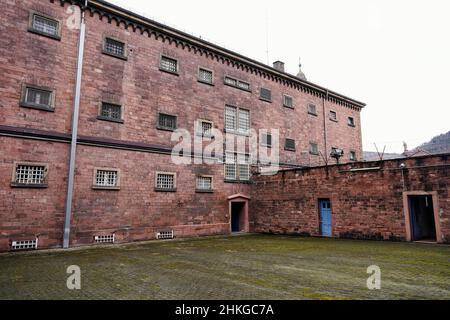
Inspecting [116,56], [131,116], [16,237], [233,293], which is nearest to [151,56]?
[116,56]

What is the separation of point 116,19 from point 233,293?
50.4 feet

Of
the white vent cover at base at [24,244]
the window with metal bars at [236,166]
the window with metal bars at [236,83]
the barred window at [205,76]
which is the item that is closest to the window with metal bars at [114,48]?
the barred window at [205,76]

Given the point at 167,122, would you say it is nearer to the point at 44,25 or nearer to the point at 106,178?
the point at 106,178

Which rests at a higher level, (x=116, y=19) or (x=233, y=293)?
(x=116, y=19)

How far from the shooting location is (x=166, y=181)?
16656 millimetres

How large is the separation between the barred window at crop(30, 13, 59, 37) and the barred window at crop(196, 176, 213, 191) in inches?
416

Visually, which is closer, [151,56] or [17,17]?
[17,17]

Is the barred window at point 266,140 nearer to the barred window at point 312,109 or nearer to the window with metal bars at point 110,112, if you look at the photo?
the barred window at point 312,109

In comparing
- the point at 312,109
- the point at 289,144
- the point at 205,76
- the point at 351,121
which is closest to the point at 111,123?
the point at 205,76

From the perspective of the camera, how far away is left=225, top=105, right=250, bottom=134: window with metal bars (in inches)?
789

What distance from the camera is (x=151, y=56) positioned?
55.2 feet

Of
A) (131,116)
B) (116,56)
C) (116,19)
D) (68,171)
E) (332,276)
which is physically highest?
(116,19)

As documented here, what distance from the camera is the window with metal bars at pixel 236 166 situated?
64.6 ft
